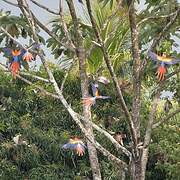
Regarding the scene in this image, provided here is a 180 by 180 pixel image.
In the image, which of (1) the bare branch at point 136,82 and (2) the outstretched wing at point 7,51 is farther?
(2) the outstretched wing at point 7,51

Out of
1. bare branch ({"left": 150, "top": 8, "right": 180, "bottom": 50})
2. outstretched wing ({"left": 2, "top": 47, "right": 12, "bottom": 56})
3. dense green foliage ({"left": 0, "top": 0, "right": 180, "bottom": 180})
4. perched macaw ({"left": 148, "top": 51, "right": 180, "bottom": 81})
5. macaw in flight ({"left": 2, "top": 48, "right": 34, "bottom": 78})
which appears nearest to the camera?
bare branch ({"left": 150, "top": 8, "right": 180, "bottom": 50})

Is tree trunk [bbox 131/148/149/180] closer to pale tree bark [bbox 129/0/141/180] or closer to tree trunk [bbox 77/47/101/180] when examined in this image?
pale tree bark [bbox 129/0/141/180]

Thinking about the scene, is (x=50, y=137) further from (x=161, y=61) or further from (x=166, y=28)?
(x=166, y=28)

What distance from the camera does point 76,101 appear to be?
7.46 metres

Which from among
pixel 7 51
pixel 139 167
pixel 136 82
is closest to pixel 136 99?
pixel 136 82

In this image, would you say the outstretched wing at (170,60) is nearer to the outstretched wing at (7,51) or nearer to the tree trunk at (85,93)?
the tree trunk at (85,93)

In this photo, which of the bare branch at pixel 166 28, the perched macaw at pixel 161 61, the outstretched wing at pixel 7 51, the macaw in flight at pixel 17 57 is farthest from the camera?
the outstretched wing at pixel 7 51

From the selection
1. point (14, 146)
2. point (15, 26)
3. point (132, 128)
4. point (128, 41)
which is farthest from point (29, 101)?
point (132, 128)

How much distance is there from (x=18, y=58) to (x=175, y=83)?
331 centimetres

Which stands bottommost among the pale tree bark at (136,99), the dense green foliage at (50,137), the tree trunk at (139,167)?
the dense green foliage at (50,137)

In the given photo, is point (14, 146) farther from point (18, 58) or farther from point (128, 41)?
point (18, 58)

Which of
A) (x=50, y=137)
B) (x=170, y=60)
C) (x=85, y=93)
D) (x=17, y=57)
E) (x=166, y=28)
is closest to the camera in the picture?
(x=166, y=28)

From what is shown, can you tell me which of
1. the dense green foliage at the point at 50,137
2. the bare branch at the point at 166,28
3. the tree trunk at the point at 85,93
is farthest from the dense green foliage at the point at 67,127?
the bare branch at the point at 166,28

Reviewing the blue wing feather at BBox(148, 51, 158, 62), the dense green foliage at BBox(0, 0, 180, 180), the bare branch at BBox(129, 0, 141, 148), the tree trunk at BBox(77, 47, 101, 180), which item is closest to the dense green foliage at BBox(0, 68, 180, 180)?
the dense green foliage at BBox(0, 0, 180, 180)
